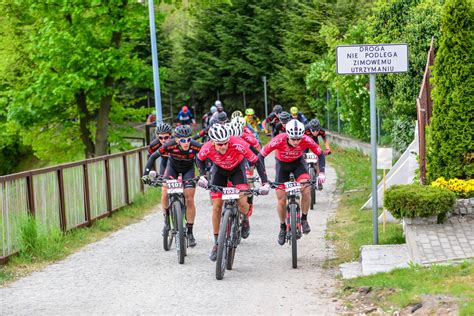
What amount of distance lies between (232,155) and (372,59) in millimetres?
2224

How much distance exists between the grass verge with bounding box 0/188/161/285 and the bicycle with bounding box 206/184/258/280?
2.83 m

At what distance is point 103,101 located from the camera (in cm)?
3244

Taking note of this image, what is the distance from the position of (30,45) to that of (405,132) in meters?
15.0

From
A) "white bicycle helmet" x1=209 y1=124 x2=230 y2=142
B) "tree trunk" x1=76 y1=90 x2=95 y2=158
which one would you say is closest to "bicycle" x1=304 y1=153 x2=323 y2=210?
"white bicycle helmet" x1=209 y1=124 x2=230 y2=142

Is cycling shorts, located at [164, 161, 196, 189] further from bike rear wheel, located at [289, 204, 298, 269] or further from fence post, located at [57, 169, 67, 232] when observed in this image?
fence post, located at [57, 169, 67, 232]

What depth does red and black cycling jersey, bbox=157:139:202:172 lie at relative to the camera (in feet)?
42.9

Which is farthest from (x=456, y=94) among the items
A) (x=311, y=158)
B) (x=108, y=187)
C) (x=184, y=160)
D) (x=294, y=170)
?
(x=108, y=187)

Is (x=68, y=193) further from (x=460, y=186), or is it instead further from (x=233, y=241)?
(x=460, y=186)

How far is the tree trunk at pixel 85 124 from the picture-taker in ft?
109

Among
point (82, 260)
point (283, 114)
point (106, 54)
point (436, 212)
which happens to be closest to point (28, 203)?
point (82, 260)

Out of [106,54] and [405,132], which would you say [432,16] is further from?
[106,54]

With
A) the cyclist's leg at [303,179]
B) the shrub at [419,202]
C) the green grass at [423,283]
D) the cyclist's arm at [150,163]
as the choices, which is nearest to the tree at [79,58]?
the cyclist's arm at [150,163]

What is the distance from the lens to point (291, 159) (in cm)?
1270

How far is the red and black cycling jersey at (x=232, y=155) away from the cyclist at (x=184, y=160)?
1.18m
